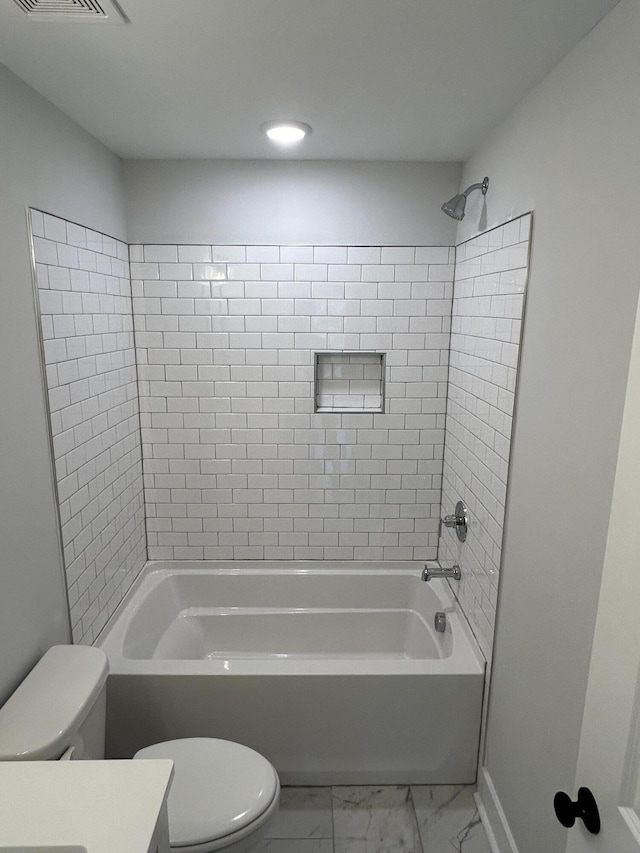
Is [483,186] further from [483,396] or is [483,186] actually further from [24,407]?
[24,407]

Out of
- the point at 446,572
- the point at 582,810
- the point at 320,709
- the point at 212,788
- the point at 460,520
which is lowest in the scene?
the point at 320,709

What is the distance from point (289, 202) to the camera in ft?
8.23

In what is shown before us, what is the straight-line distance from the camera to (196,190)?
8.19 ft

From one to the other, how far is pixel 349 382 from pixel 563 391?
1428 millimetres

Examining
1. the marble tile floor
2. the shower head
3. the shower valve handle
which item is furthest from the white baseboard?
the shower head

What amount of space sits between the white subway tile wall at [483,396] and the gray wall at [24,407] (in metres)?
1.53

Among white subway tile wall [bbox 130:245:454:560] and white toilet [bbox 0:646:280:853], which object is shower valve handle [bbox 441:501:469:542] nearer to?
white subway tile wall [bbox 130:245:454:560]

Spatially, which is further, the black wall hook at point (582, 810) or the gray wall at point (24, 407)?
the gray wall at point (24, 407)

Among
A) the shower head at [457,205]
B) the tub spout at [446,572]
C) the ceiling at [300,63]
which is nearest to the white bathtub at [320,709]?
the tub spout at [446,572]

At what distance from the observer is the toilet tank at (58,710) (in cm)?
135

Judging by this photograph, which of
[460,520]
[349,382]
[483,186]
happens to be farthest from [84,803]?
[483,186]

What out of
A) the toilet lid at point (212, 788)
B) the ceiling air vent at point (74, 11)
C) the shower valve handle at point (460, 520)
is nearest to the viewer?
the ceiling air vent at point (74, 11)

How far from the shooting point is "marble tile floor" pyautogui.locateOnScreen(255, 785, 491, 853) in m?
1.90

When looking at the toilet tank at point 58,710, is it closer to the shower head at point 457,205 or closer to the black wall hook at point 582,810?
the black wall hook at point 582,810
